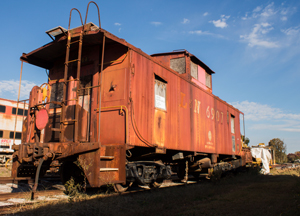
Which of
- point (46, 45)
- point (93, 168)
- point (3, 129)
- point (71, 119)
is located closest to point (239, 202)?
point (93, 168)

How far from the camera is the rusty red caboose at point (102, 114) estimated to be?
5.67 meters

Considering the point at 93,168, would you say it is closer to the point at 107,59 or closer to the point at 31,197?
the point at 31,197

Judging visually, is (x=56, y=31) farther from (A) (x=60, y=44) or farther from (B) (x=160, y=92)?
(B) (x=160, y=92)

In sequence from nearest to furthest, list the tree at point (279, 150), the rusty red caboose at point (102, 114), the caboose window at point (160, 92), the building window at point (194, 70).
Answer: the rusty red caboose at point (102, 114), the caboose window at point (160, 92), the building window at point (194, 70), the tree at point (279, 150)

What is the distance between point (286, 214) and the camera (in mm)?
4156

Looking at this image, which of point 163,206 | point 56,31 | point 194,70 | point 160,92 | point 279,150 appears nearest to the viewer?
point 163,206

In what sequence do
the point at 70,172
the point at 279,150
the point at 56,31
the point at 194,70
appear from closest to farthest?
the point at 56,31, the point at 70,172, the point at 194,70, the point at 279,150

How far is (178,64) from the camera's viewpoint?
1042 centimetres

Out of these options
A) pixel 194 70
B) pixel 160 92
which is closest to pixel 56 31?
pixel 160 92

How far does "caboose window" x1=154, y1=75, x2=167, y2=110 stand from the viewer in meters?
7.34

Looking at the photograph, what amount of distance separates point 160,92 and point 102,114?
195cm

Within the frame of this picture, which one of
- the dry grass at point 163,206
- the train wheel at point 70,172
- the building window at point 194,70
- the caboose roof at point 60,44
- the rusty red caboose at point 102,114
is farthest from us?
the building window at point 194,70

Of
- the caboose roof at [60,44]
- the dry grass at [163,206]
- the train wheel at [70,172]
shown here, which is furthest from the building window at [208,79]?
the train wheel at [70,172]

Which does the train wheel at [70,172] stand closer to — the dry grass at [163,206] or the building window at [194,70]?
the dry grass at [163,206]
